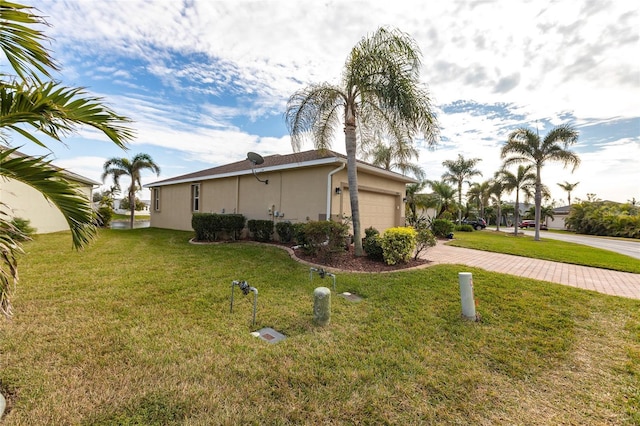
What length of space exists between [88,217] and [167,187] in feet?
54.9

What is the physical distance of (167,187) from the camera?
17250mm

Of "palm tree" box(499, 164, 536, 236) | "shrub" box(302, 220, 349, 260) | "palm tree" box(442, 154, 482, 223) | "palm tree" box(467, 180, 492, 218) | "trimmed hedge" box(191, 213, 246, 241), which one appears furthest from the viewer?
"palm tree" box(467, 180, 492, 218)

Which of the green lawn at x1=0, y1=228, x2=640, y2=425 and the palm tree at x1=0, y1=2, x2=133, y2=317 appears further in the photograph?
the green lawn at x1=0, y1=228, x2=640, y2=425

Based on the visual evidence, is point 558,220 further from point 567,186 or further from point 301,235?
point 301,235

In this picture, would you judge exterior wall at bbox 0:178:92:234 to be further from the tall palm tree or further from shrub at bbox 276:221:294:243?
the tall palm tree

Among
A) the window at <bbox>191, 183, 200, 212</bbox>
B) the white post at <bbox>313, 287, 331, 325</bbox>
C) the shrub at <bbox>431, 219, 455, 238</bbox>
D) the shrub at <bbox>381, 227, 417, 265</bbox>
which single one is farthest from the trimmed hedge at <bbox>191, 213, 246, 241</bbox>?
the shrub at <bbox>431, 219, 455, 238</bbox>

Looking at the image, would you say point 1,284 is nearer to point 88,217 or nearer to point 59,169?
point 88,217

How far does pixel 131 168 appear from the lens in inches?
775

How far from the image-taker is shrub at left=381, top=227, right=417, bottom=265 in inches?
295

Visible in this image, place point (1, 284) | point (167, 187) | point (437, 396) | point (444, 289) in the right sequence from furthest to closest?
point (167, 187) → point (444, 289) → point (437, 396) → point (1, 284)

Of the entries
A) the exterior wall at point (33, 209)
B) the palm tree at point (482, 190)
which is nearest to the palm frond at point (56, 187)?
the exterior wall at point (33, 209)

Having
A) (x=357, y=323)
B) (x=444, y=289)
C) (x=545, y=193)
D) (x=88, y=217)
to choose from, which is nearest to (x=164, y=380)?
(x=88, y=217)

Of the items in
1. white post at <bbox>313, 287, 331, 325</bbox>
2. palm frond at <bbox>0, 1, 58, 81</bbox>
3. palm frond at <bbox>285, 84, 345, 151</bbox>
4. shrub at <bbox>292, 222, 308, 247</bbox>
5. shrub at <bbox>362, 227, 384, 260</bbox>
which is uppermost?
palm frond at <bbox>285, 84, 345, 151</bbox>

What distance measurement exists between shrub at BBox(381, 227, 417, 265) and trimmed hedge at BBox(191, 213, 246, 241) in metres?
A: 6.72
